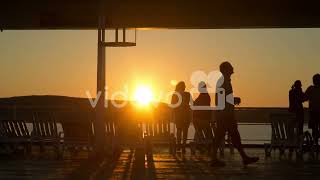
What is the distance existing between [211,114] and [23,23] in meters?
4.94

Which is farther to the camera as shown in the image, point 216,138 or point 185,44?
point 185,44

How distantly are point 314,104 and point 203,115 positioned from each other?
1872 millimetres

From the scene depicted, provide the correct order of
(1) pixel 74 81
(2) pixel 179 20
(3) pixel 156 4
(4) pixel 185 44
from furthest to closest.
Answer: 1. (1) pixel 74 81
2. (4) pixel 185 44
3. (2) pixel 179 20
4. (3) pixel 156 4

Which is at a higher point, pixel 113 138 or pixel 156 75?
pixel 156 75

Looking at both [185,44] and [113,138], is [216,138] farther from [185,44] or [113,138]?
[185,44]

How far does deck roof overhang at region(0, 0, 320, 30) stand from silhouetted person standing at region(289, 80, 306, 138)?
5.22 ft

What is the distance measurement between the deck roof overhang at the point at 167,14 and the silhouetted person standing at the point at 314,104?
1609 millimetres

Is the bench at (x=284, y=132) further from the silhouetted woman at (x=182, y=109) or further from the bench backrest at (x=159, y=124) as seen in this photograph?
the bench backrest at (x=159, y=124)

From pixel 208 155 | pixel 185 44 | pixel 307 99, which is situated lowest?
pixel 208 155

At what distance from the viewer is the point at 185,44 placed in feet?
58.1

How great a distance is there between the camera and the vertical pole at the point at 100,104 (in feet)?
38.0

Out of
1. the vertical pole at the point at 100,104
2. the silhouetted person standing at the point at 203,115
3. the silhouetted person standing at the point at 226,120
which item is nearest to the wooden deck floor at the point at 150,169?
the silhouetted person standing at the point at 226,120

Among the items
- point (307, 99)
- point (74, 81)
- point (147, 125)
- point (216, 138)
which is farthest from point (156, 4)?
point (74, 81)

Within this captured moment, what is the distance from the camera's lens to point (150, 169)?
9391mm
